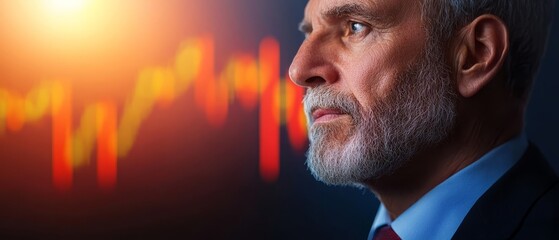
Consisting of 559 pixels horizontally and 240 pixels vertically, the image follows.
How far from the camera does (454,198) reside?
1.26m

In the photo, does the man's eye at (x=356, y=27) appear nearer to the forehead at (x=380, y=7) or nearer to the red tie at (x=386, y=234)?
the forehead at (x=380, y=7)

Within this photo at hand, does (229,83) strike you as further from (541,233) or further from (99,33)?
(541,233)

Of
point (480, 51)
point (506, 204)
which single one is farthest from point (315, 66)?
point (506, 204)

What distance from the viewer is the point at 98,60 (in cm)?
159

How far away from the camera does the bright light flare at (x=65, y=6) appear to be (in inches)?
60.3

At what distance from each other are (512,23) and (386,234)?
54 centimetres

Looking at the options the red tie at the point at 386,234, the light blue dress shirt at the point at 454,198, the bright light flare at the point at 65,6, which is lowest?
the red tie at the point at 386,234

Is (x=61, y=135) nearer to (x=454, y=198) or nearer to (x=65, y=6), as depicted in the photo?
(x=65, y=6)

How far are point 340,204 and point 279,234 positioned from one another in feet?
0.70

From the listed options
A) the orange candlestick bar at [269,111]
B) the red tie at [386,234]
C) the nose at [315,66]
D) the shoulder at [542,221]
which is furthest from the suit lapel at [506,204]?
the orange candlestick bar at [269,111]

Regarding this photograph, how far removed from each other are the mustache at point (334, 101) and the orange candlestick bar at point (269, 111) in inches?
19.3

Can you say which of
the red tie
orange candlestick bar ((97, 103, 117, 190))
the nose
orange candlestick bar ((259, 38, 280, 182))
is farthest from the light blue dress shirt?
orange candlestick bar ((97, 103, 117, 190))

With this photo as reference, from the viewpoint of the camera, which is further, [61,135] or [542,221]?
[61,135]

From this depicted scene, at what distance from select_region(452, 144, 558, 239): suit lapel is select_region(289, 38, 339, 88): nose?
0.40 m
